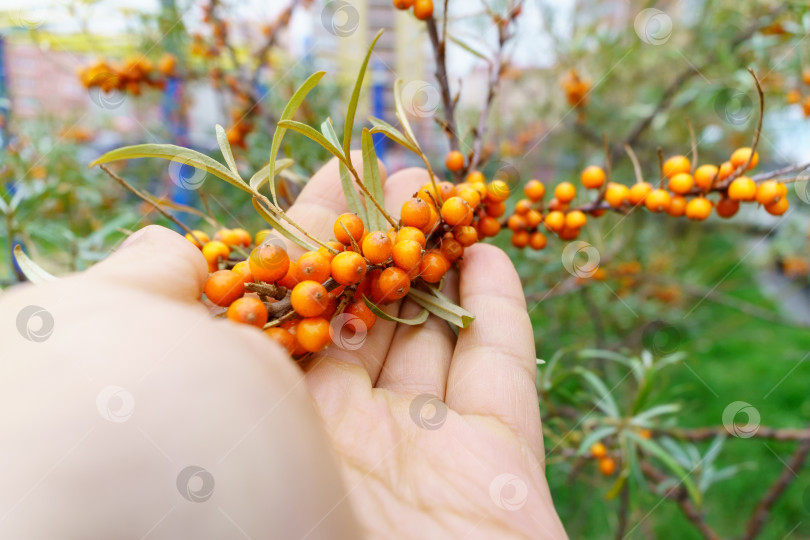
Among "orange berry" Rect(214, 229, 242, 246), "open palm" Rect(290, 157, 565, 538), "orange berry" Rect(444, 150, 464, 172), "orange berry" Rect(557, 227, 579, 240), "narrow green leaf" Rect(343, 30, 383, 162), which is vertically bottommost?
"open palm" Rect(290, 157, 565, 538)

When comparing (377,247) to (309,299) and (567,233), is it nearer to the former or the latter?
(309,299)

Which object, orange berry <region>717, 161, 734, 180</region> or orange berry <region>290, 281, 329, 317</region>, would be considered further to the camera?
orange berry <region>717, 161, 734, 180</region>

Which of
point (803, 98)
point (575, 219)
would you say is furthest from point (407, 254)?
point (803, 98)

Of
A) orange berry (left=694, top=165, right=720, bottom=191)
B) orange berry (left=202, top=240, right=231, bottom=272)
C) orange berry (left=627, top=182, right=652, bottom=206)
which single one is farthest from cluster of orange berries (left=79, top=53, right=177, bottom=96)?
orange berry (left=694, top=165, right=720, bottom=191)

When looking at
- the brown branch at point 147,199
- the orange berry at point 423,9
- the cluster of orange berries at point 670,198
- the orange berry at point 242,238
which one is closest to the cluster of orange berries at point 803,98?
the cluster of orange berries at point 670,198

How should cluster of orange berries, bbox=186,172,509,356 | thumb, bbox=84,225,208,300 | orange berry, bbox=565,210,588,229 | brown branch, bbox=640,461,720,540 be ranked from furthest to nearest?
1. brown branch, bbox=640,461,720,540
2. orange berry, bbox=565,210,588,229
3. cluster of orange berries, bbox=186,172,509,356
4. thumb, bbox=84,225,208,300

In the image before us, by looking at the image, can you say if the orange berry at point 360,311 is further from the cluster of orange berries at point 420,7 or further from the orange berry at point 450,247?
the cluster of orange berries at point 420,7

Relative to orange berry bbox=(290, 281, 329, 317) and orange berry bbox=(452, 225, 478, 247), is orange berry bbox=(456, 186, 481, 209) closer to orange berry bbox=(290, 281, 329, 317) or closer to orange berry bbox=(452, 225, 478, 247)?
orange berry bbox=(452, 225, 478, 247)
